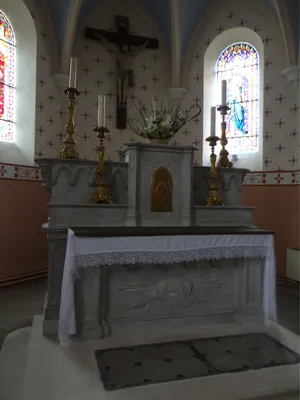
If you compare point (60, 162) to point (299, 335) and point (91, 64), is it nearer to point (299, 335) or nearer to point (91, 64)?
point (299, 335)

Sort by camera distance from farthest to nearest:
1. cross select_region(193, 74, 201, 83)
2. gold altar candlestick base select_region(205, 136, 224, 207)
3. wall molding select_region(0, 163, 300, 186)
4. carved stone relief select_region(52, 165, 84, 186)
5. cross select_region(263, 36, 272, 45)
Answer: cross select_region(193, 74, 201, 83) → cross select_region(263, 36, 272, 45) → wall molding select_region(0, 163, 300, 186) → gold altar candlestick base select_region(205, 136, 224, 207) → carved stone relief select_region(52, 165, 84, 186)

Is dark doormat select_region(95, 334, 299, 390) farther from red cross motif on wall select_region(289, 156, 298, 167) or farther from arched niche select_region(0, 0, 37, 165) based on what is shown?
arched niche select_region(0, 0, 37, 165)

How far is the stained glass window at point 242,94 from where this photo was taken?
6.66 meters

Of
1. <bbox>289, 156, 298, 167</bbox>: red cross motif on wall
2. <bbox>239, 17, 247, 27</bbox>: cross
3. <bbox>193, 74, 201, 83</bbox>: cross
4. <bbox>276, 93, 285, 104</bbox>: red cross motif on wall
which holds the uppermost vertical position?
<bbox>239, 17, 247, 27</bbox>: cross

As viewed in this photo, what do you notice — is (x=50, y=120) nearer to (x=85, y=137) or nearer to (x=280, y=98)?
(x=85, y=137)

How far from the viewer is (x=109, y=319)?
3297mm

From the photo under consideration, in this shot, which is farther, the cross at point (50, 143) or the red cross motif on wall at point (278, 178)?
the cross at point (50, 143)

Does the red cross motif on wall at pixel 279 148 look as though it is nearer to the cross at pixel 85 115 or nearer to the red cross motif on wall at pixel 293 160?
the red cross motif on wall at pixel 293 160

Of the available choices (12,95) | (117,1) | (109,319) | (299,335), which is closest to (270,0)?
(117,1)

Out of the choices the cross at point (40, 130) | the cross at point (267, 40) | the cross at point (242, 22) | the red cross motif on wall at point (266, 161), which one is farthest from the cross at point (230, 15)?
the cross at point (40, 130)

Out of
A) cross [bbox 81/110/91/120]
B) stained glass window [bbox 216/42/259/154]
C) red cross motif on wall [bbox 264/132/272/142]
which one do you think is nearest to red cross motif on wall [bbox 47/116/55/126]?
cross [bbox 81/110/91/120]

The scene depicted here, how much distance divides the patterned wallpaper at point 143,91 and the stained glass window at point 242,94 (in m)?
0.32

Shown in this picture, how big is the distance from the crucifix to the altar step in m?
4.81

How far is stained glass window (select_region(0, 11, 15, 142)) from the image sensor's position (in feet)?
19.7
